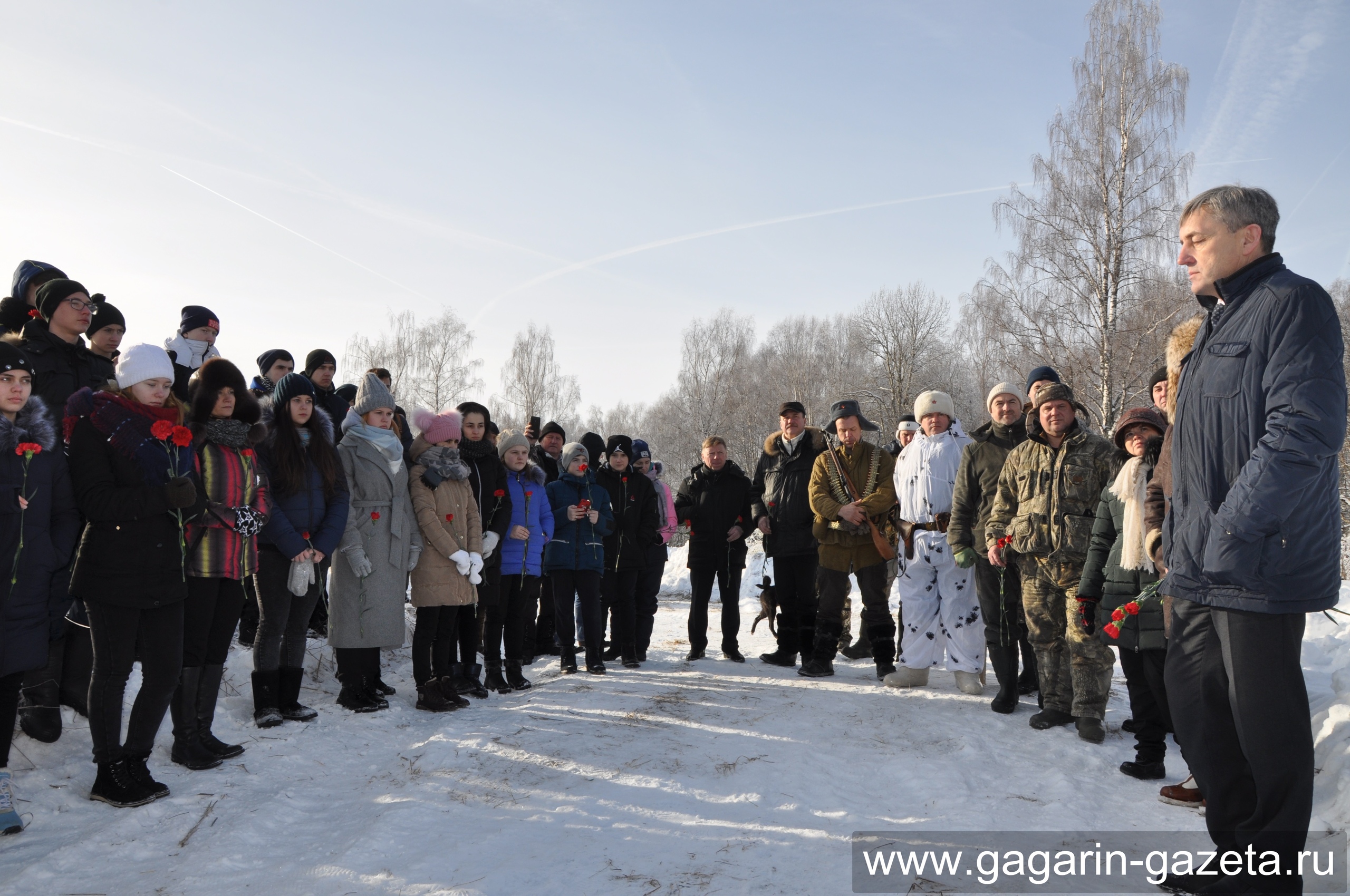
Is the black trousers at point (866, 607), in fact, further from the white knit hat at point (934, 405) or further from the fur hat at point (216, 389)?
the fur hat at point (216, 389)

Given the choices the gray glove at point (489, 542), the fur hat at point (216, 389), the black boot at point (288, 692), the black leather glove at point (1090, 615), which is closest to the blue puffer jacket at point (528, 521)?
the gray glove at point (489, 542)

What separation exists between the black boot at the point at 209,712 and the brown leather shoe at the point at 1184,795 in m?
4.85

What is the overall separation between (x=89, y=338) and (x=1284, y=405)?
20.2ft

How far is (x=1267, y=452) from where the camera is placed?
2541 mm

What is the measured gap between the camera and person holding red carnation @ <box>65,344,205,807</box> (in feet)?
12.1

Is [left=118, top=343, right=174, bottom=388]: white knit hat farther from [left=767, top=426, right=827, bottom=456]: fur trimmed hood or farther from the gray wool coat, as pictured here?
[left=767, top=426, right=827, bottom=456]: fur trimmed hood

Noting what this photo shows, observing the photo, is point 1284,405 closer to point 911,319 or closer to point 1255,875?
point 1255,875

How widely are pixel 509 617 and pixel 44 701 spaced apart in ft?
10.4

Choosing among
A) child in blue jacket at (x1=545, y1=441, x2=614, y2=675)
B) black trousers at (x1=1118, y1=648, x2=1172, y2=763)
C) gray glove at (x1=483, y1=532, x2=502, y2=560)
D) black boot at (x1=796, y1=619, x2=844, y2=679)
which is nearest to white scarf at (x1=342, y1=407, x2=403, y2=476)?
gray glove at (x1=483, y1=532, x2=502, y2=560)

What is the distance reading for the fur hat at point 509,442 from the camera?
6.95 metres

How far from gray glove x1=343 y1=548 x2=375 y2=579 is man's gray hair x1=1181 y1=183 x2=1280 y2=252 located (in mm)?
4960

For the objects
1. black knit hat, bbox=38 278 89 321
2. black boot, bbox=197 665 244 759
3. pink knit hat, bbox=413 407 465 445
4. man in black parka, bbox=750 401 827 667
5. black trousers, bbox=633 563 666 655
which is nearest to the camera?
black boot, bbox=197 665 244 759

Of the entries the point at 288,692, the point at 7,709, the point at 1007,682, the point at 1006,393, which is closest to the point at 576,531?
the point at 288,692

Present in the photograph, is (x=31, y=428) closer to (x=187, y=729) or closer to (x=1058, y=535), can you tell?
(x=187, y=729)
